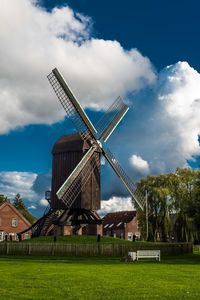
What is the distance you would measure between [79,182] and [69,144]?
4.66 meters

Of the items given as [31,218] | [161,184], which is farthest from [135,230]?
[31,218]

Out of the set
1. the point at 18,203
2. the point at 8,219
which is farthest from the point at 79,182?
the point at 18,203

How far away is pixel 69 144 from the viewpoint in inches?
1410

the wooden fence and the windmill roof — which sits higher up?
the windmill roof

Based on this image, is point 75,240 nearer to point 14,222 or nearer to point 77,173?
point 77,173

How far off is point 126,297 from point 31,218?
68.9 metres

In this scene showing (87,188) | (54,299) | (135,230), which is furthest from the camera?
(135,230)

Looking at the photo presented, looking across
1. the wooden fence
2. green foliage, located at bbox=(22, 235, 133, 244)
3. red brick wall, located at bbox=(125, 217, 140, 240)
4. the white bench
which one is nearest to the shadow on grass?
the white bench

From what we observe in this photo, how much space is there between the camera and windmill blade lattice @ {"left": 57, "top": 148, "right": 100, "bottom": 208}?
32531mm

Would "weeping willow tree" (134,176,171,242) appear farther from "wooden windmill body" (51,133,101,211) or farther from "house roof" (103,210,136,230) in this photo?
"house roof" (103,210,136,230)

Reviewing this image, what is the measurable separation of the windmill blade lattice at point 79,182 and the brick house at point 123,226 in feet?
108

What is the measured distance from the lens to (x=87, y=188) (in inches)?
1356

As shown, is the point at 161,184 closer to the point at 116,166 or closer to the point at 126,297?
the point at 116,166

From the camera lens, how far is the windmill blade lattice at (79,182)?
32531 mm
